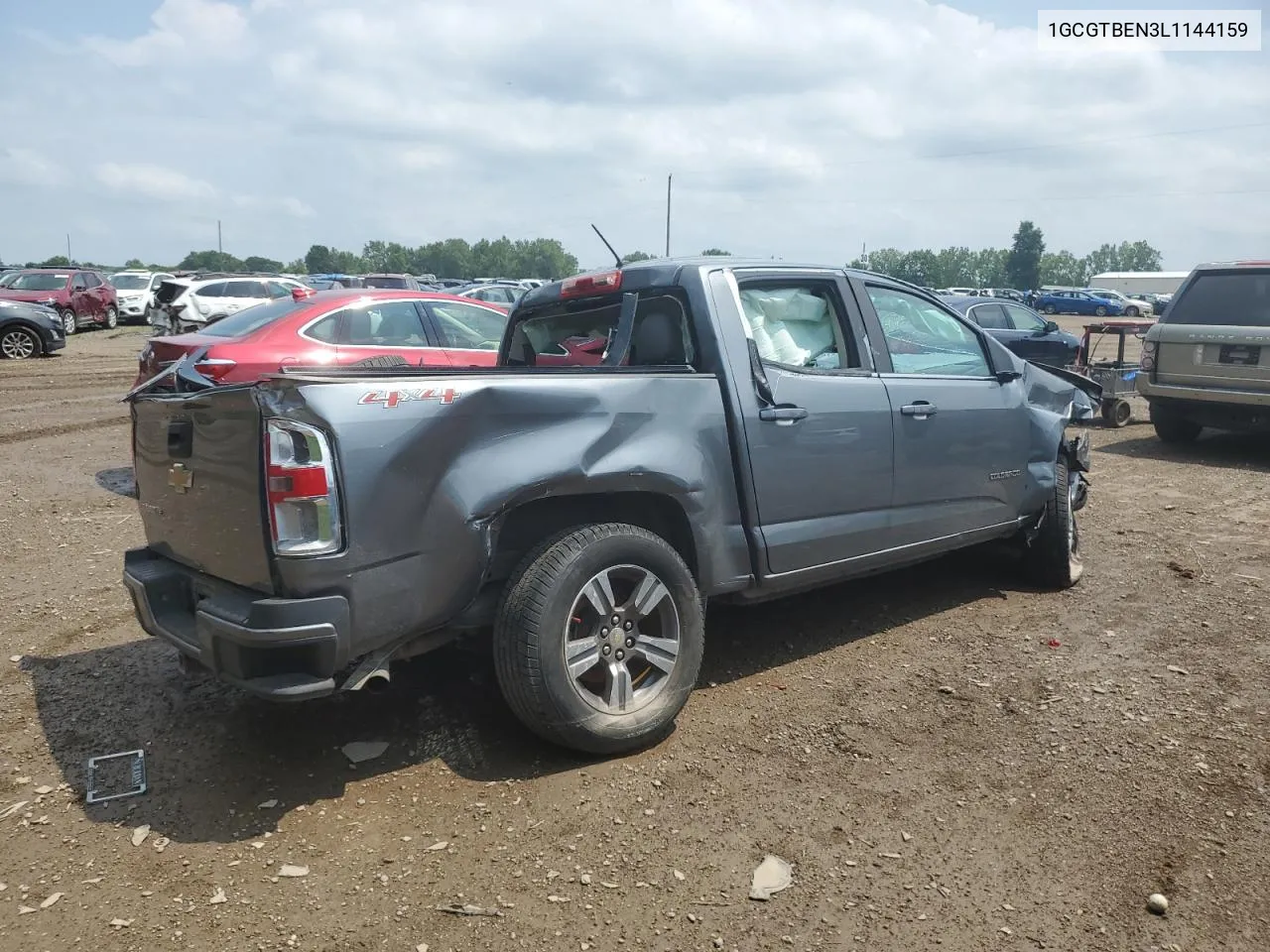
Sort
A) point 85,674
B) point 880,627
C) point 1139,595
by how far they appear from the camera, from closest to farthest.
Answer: point 85,674, point 880,627, point 1139,595

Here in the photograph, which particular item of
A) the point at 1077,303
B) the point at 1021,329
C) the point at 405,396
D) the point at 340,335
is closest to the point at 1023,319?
the point at 1021,329

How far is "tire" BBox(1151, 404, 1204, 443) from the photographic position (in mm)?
10406

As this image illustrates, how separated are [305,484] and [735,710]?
202 centimetres

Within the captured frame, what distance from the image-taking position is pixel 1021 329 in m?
15.1

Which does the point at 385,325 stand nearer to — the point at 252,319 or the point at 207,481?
the point at 252,319

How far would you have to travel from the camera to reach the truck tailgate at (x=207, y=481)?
3.04 metres

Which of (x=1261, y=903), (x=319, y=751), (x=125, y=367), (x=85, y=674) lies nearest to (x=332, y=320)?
(x=85, y=674)

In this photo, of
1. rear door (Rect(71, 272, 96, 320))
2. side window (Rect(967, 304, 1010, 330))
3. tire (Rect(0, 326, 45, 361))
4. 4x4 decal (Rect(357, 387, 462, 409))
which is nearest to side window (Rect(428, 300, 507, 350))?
4x4 decal (Rect(357, 387, 462, 409))

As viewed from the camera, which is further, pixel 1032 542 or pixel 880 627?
pixel 1032 542

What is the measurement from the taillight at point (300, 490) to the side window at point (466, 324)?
554 cm

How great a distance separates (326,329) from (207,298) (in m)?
17.3

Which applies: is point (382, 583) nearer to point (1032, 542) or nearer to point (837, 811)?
point (837, 811)

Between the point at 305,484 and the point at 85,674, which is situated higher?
the point at 305,484

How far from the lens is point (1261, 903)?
2701mm
